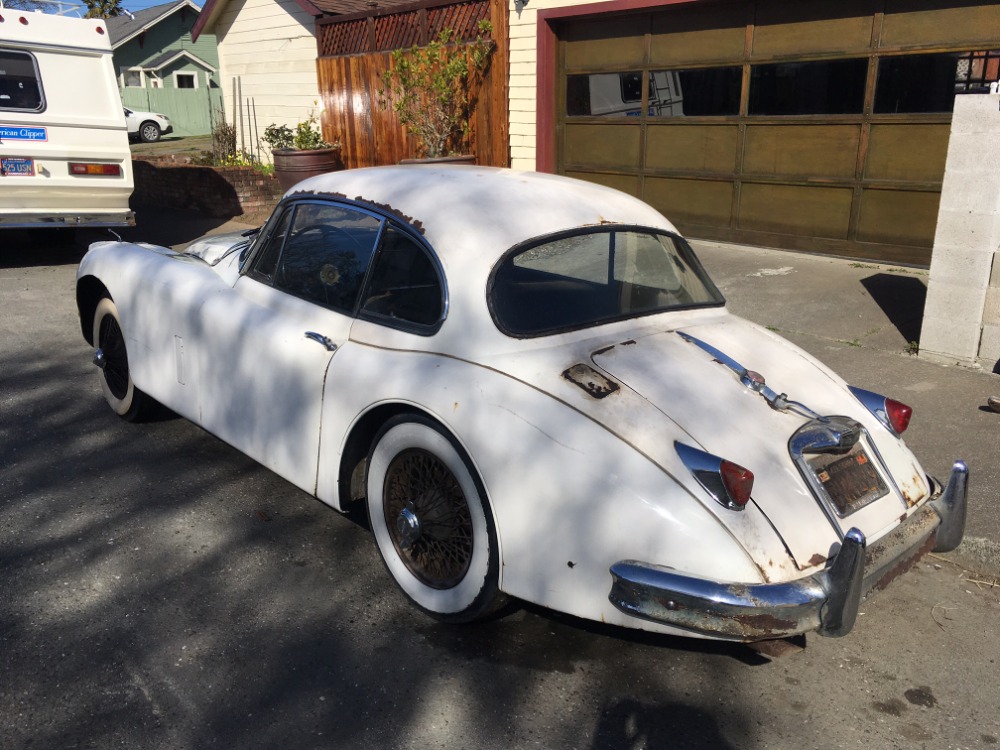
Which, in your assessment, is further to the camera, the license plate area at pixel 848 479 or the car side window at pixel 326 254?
the car side window at pixel 326 254

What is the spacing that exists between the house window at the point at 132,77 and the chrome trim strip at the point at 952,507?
37891mm

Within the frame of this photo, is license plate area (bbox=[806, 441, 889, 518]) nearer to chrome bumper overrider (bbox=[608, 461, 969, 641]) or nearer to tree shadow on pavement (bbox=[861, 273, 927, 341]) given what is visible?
chrome bumper overrider (bbox=[608, 461, 969, 641])

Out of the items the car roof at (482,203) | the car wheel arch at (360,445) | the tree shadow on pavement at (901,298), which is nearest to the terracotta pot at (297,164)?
the tree shadow on pavement at (901,298)

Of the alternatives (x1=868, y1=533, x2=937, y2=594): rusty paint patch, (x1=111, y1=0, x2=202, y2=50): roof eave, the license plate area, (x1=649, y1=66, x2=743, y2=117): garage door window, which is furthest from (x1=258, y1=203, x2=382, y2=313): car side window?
(x1=111, y1=0, x2=202, y2=50): roof eave

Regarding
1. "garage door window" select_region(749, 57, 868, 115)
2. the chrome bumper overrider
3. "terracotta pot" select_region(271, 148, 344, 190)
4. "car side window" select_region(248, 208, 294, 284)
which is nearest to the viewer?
the chrome bumper overrider

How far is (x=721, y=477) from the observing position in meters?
2.72

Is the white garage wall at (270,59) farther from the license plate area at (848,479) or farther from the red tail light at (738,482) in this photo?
the red tail light at (738,482)

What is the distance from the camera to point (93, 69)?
32.5 ft

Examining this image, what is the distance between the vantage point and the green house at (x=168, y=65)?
110 feet

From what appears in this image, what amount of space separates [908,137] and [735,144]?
1.84 m

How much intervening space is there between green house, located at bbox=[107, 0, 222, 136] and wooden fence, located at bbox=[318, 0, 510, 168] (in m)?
20.7

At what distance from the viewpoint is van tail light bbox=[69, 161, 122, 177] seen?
9.59 m

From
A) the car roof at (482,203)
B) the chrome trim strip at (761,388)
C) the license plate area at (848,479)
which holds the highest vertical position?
the car roof at (482,203)

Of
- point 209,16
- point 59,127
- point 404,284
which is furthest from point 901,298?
point 209,16
